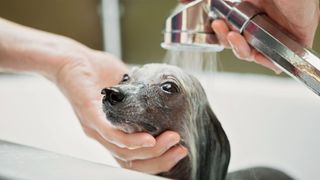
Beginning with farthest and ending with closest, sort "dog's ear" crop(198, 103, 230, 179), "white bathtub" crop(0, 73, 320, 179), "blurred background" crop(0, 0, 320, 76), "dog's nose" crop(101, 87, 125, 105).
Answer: "blurred background" crop(0, 0, 320, 76), "white bathtub" crop(0, 73, 320, 179), "dog's ear" crop(198, 103, 230, 179), "dog's nose" crop(101, 87, 125, 105)

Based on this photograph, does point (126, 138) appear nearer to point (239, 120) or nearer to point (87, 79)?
point (87, 79)

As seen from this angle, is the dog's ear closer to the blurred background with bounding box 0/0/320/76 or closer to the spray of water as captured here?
the spray of water

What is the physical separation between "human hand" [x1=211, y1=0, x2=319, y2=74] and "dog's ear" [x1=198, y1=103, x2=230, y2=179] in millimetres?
117

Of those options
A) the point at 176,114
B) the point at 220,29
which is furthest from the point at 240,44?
the point at 176,114

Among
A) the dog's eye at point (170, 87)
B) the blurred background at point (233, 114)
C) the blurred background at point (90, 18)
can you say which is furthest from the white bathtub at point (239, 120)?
the blurred background at point (90, 18)

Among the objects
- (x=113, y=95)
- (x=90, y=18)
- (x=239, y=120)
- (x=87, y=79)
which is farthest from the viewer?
(x=90, y=18)

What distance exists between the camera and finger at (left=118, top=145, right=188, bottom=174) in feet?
1.99

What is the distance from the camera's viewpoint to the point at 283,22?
666 mm

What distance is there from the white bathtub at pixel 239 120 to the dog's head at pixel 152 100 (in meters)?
0.10

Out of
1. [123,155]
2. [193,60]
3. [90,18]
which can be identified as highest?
[193,60]

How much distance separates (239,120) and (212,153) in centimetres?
35

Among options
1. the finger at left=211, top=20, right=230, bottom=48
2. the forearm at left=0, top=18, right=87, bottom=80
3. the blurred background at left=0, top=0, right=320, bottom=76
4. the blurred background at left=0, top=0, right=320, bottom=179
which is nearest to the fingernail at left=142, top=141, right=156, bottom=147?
the blurred background at left=0, top=0, right=320, bottom=179

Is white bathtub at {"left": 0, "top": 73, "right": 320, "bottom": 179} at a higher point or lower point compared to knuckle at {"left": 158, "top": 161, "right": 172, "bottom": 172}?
lower

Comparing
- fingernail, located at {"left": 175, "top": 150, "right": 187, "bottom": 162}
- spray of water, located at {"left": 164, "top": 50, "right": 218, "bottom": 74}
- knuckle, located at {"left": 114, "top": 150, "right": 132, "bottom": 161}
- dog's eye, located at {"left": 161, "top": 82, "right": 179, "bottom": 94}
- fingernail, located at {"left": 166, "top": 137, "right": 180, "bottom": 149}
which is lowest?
knuckle, located at {"left": 114, "top": 150, "right": 132, "bottom": 161}
